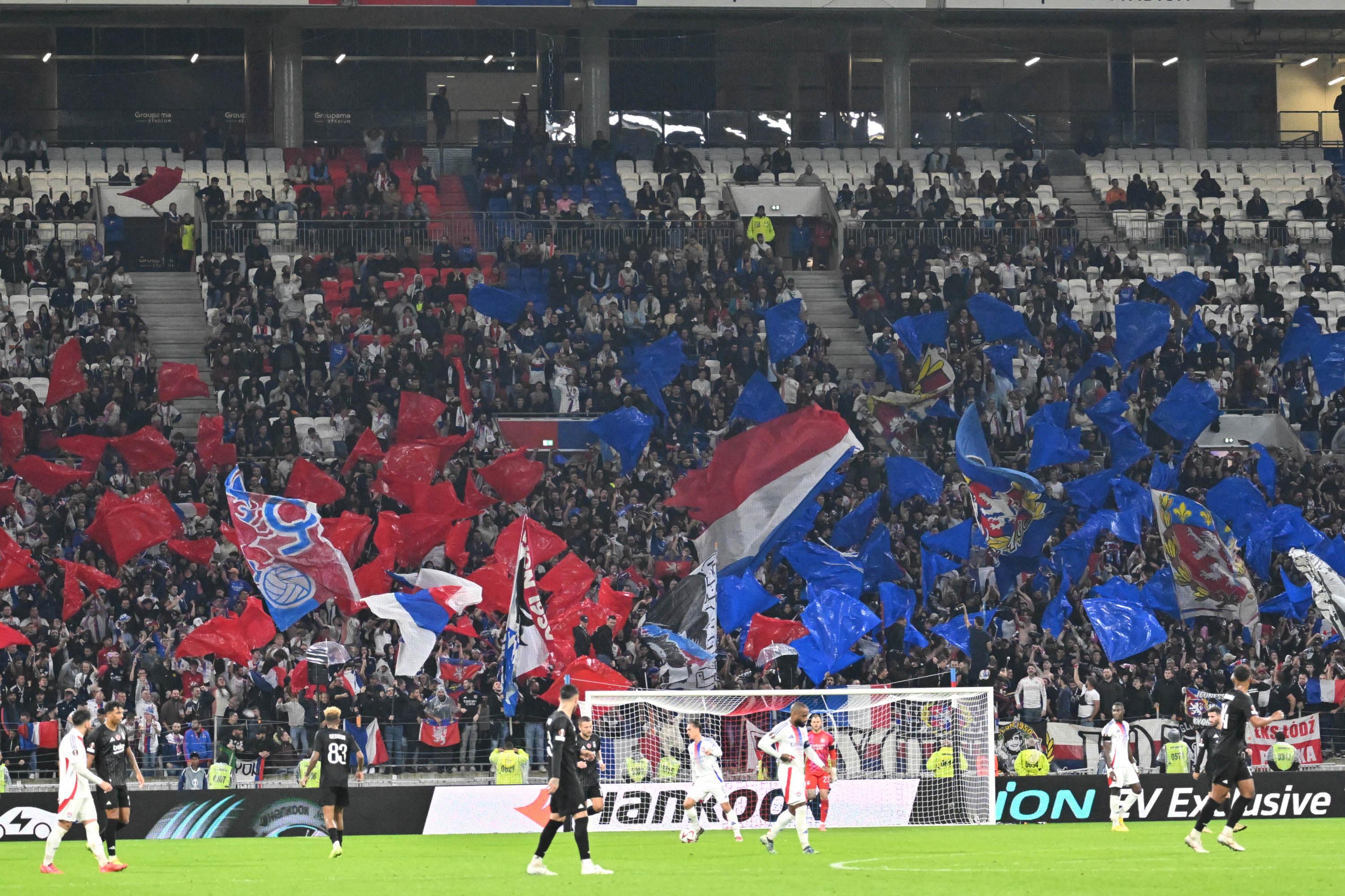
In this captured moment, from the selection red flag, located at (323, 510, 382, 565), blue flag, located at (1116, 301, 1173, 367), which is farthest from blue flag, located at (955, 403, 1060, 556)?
red flag, located at (323, 510, 382, 565)

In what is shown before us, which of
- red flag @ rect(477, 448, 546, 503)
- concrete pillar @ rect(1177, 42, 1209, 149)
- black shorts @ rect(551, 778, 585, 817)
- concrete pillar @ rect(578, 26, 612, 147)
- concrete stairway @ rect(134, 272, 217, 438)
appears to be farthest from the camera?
concrete pillar @ rect(1177, 42, 1209, 149)

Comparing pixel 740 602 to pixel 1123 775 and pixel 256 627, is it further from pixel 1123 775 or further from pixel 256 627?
pixel 256 627

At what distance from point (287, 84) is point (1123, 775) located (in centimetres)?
3208

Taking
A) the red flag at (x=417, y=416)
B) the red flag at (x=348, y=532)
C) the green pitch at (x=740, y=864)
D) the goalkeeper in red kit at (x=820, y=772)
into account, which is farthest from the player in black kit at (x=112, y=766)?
the red flag at (x=417, y=416)

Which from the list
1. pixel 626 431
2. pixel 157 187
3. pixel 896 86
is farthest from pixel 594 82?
pixel 626 431

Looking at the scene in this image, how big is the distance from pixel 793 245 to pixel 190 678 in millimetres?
21508

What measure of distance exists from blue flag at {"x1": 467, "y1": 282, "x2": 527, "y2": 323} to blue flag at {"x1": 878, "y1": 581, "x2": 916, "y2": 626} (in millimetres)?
11186

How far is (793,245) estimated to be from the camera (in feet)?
151

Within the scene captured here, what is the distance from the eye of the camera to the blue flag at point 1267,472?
111 feet

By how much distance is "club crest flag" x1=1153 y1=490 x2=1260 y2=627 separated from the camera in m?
30.8

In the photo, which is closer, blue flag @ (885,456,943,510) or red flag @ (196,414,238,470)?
blue flag @ (885,456,943,510)

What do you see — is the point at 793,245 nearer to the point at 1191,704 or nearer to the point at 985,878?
the point at 1191,704

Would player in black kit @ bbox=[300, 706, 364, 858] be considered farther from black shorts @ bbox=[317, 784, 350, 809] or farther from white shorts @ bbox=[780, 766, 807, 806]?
white shorts @ bbox=[780, 766, 807, 806]

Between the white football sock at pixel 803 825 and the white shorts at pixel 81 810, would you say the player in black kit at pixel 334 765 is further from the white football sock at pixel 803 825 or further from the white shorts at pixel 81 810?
the white football sock at pixel 803 825
